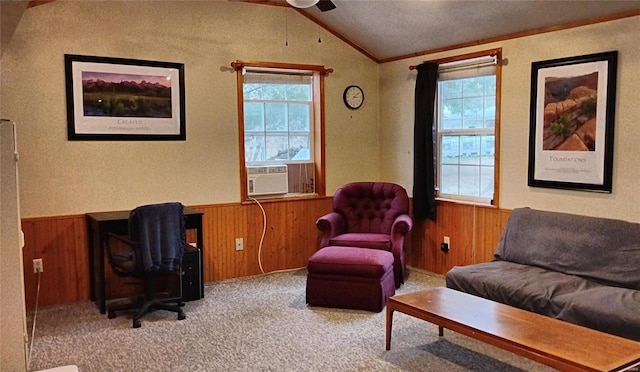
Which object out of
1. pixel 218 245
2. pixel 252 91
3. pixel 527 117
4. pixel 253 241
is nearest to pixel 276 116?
pixel 252 91

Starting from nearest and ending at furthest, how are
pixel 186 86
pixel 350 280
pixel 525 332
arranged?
1. pixel 525 332
2. pixel 350 280
3. pixel 186 86

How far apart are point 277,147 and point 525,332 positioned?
3.38 metres

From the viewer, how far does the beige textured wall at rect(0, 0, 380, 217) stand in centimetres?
435

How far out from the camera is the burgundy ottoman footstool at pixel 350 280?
421 centimetres

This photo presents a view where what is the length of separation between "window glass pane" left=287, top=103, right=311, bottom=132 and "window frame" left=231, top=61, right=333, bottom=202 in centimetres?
6

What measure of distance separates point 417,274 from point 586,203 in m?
1.82

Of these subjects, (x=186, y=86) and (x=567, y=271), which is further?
(x=186, y=86)

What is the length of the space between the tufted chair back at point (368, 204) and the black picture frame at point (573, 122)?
1328mm

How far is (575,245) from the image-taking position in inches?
151

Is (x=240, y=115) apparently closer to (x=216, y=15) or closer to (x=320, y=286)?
(x=216, y=15)

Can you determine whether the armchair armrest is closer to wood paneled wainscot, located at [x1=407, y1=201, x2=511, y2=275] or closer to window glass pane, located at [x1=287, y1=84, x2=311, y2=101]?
wood paneled wainscot, located at [x1=407, y1=201, x2=511, y2=275]

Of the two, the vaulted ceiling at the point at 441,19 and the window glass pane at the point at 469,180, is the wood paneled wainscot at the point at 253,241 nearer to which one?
the window glass pane at the point at 469,180

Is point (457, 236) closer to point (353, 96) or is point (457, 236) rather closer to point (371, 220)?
point (371, 220)

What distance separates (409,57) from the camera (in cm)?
555
